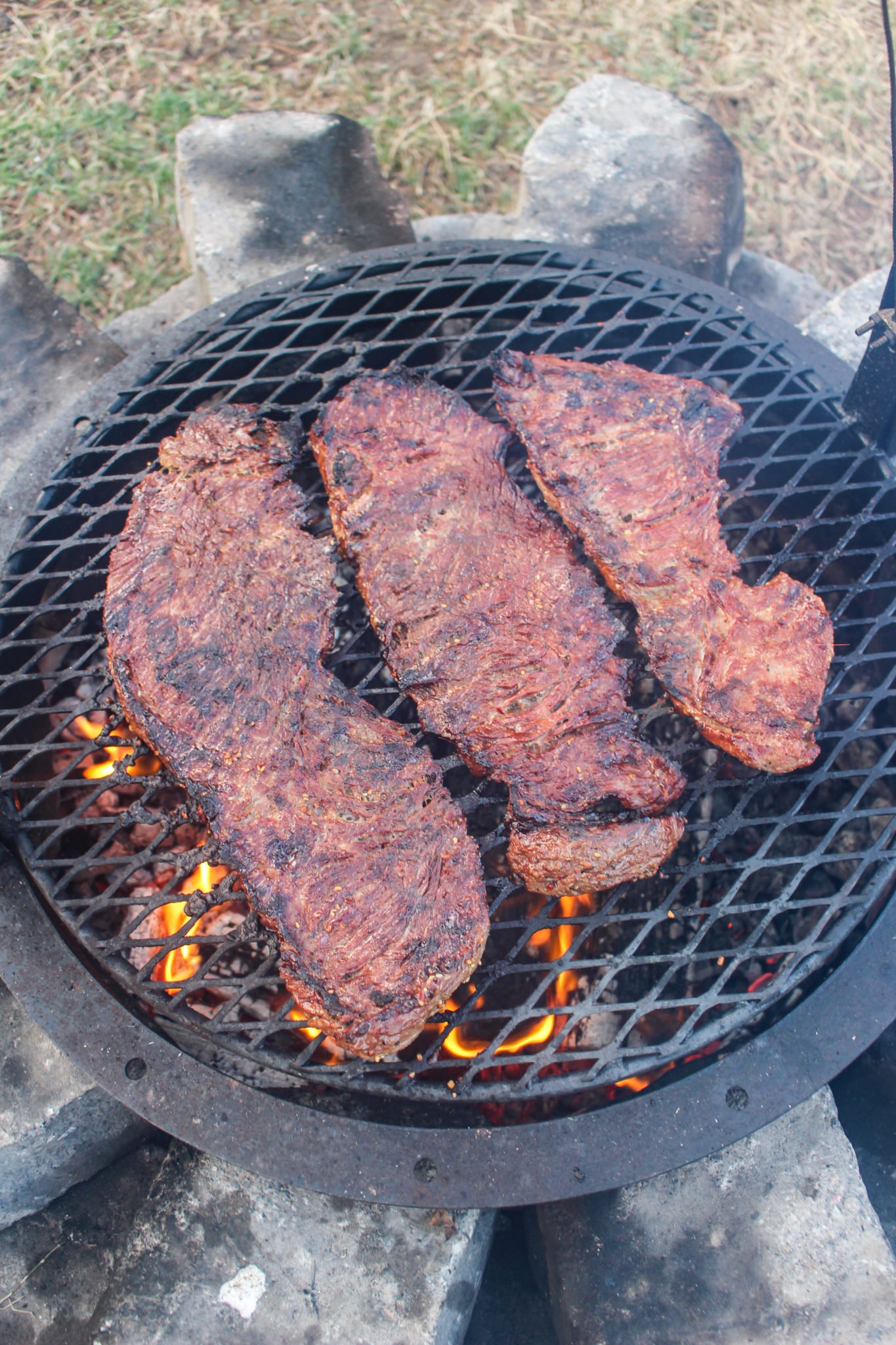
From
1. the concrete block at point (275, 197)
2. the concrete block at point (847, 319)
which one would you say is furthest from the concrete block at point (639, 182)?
the concrete block at point (275, 197)

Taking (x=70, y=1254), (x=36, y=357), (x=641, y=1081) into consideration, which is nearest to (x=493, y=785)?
(x=641, y=1081)

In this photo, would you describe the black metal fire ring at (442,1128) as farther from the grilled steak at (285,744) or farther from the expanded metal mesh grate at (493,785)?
the grilled steak at (285,744)

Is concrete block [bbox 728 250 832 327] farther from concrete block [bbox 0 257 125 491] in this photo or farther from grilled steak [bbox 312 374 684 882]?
concrete block [bbox 0 257 125 491]

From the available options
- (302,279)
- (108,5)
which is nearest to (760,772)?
(302,279)

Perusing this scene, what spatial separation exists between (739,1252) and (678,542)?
1.96 meters

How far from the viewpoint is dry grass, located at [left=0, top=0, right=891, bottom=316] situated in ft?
15.1

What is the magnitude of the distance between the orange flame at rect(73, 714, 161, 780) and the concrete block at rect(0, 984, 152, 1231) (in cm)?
67

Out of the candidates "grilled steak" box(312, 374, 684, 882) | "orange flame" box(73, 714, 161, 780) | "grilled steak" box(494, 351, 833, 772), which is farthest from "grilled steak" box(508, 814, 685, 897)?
"orange flame" box(73, 714, 161, 780)

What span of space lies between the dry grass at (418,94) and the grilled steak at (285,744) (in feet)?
8.62

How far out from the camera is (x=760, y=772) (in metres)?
2.41

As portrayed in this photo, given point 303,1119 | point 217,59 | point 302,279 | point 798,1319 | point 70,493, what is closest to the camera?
point 303,1119

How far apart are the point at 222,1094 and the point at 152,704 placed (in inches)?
39.1

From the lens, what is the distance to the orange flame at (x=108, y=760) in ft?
8.64

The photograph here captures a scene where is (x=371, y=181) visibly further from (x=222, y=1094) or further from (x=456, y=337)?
(x=222, y=1094)
